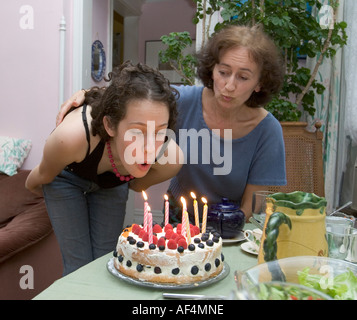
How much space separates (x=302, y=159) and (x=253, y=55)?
4.13ft

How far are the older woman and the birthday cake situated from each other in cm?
57

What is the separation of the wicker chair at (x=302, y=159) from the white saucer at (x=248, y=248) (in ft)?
4.73

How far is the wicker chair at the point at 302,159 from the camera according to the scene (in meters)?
2.52

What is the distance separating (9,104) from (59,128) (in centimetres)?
231

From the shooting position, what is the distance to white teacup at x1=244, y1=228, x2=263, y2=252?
106 cm

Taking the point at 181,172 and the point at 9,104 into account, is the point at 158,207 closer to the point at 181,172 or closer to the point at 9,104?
the point at 9,104

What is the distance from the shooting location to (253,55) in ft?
4.80

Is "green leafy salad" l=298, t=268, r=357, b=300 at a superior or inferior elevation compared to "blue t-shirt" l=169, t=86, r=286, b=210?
inferior

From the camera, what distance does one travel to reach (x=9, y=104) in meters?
3.35

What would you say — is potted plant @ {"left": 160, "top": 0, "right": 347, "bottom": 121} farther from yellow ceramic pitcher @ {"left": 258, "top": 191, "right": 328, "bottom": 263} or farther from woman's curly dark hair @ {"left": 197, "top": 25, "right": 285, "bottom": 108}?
yellow ceramic pitcher @ {"left": 258, "top": 191, "right": 328, "bottom": 263}

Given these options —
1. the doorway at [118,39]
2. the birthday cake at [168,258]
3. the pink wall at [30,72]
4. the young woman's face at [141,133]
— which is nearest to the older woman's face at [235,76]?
the young woman's face at [141,133]

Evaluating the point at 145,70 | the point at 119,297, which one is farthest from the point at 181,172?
the point at 119,297

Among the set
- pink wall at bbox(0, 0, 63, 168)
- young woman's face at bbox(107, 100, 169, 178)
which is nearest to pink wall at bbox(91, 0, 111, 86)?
pink wall at bbox(0, 0, 63, 168)

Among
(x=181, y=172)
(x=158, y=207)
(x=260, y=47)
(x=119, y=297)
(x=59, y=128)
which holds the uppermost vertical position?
(x=260, y=47)
